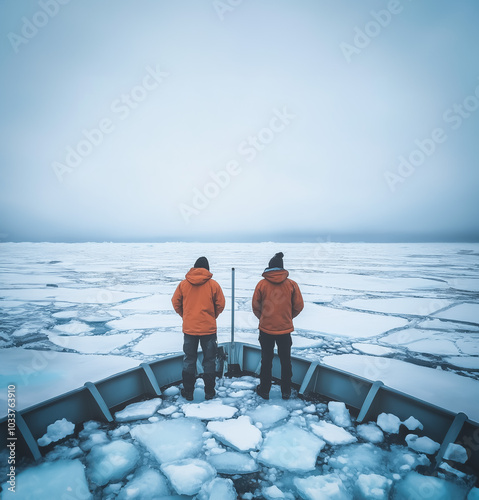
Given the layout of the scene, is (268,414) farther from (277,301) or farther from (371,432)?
(277,301)

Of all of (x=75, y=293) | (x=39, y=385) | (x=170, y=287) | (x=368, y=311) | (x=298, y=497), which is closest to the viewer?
(x=298, y=497)

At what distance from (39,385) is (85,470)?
52.9 inches

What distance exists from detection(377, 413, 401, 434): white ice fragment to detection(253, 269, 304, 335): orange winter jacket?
0.90 m

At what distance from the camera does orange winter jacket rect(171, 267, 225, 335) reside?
234cm

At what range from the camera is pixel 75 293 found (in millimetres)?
7102

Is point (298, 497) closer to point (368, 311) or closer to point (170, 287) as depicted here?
point (368, 311)

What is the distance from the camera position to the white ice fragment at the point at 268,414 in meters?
2.13

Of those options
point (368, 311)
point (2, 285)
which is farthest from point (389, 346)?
point (2, 285)

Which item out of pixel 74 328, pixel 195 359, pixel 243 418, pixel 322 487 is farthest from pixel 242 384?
pixel 74 328

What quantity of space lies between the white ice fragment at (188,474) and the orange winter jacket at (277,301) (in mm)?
1063

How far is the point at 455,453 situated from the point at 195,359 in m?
1.86

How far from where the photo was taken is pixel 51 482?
1.56 metres

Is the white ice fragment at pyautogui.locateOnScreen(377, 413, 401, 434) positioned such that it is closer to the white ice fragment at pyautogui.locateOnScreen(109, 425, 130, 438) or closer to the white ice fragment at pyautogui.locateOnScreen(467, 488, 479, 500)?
the white ice fragment at pyautogui.locateOnScreen(467, 488, 479, 500)

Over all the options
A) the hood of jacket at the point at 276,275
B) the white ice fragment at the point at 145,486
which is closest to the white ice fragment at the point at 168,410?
the white ice fragment at the point at 145,486
